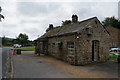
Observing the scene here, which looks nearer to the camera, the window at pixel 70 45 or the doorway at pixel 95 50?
the window at pixel 70 45

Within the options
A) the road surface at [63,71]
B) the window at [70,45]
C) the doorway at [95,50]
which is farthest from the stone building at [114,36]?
the road surface at [63,71]

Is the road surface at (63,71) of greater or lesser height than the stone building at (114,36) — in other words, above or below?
below

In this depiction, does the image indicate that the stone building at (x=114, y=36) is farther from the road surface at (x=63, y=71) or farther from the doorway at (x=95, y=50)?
the road surface at (x=63, y=71)

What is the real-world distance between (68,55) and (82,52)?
1.94 metres

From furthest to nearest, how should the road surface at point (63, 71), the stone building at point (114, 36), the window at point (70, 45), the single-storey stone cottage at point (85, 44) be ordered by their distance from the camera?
the stone building at point (114, 36), the window at point (70, 45), the single-storey stone cottage at point (85, 44), the road surface at point (63, 71)

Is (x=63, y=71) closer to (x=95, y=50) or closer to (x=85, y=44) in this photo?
(x=85, y=44)

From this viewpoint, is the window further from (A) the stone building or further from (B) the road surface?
(A) the stone building

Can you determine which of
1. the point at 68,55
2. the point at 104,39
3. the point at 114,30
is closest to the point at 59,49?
the point at 68,55

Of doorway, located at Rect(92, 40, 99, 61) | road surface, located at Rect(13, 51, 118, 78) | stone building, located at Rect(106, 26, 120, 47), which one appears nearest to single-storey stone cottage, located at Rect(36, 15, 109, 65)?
doorway, located at Rect(92, 40, 99, 61)

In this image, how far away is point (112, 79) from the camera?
6668mm

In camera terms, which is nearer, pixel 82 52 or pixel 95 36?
pixel 82 52

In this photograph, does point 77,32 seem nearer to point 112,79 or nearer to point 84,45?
point 84,45

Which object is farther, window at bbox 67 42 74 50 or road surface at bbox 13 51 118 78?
window at bbox 67 42 74 50

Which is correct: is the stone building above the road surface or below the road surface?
above
